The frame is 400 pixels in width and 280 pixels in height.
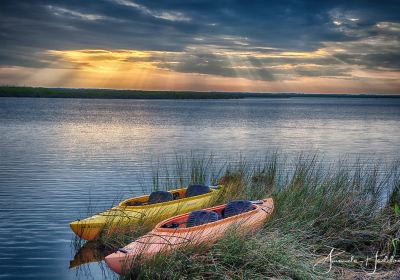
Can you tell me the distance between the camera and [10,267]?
11.7 metres

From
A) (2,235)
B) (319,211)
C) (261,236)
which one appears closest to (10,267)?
(2,235)

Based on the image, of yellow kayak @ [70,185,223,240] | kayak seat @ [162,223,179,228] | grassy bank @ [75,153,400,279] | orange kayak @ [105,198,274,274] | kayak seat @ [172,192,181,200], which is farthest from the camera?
kayak seat @ [172,192,181,200]

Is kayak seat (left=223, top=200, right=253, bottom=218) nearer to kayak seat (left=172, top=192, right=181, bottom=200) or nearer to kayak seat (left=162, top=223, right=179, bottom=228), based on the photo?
kayak seat (left=162, top=223, right=179, bottom=228)

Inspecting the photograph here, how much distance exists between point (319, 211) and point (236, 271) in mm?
3488

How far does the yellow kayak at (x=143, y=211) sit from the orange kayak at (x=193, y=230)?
4.87ft

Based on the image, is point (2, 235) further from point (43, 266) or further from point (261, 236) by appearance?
point (261, 236)

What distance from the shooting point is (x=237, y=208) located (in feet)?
37.7

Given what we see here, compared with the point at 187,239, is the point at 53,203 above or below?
below

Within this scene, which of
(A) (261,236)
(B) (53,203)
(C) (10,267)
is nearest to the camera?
(A) (261,236)

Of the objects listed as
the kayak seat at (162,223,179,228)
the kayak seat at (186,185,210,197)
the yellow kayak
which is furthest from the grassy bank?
the kayak seat at (162,223,179,228)

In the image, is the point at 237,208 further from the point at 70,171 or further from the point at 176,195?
the point at 70,171

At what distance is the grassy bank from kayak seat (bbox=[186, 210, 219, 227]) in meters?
0.98

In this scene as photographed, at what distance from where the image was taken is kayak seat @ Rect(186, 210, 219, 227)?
10.5 meters

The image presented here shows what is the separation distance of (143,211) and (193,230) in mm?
2914
